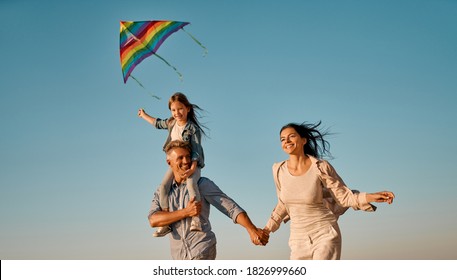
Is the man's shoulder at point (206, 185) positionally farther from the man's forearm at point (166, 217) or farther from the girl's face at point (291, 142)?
the girl's face at point (291, 142)

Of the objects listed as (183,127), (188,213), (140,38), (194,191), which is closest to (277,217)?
(194,191)

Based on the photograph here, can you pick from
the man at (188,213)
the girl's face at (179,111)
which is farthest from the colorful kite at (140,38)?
the man at (188,213)

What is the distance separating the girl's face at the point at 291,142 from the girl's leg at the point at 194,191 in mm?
1073

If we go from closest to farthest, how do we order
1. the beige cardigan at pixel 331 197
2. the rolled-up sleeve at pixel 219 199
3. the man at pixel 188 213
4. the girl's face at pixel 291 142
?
the man at pixel 188 213 → the rolled-up sleeve at pixel 219 199 → the beige cardigan at pixel 331 197 → the girl's face at pixel 291 142

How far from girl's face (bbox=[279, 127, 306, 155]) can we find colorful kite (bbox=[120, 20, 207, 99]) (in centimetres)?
399

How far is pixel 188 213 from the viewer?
270 inches

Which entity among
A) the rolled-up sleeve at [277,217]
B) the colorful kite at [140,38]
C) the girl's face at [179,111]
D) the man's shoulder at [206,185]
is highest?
the colorful kite at [140,38]

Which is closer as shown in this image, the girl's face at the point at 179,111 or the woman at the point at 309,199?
the woman at the point at 309,199

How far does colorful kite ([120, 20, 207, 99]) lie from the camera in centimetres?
1089

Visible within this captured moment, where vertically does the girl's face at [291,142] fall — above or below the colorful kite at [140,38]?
below

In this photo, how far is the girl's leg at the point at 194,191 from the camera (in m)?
6.79

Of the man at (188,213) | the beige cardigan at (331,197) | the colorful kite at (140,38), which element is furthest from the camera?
the colorful kite at (140,38)
